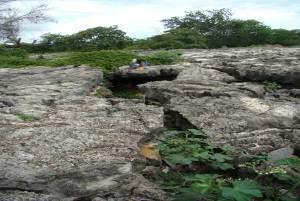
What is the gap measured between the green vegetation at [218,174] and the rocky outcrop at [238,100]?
1.48ft

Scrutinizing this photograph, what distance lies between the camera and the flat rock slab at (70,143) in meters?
4.51

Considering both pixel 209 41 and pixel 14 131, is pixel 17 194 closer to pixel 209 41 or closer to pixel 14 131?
pixel 14 131

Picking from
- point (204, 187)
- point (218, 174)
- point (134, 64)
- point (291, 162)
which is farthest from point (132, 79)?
point (204, 187)

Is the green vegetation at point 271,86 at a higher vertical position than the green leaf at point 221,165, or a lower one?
higher

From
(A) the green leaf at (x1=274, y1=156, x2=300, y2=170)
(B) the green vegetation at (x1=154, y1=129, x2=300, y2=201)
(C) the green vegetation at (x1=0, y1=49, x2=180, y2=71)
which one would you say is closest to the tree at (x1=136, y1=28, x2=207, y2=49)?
(C) the green vegetation at (x1=0, y1=49, x2=180, y2=71)

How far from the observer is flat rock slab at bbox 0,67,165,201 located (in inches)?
178

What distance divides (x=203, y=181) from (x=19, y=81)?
5.64 m

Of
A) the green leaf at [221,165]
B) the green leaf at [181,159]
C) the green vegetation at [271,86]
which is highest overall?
the green vegetation at [271,86]

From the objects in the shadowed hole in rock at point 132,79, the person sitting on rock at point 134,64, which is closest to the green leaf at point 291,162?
the shadowed hole in rock at point 132,79

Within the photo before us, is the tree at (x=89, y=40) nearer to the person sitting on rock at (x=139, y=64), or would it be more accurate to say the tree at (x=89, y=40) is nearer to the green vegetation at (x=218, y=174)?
the person sitting on rock at (x=139, y=64)

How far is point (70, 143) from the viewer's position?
17.6 ft

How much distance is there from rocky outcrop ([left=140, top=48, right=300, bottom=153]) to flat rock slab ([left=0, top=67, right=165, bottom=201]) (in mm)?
461

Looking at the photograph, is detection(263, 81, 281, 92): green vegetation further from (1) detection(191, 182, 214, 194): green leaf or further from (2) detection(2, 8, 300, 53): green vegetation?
(2) detection(2, 8, 300, 53): green vegetation

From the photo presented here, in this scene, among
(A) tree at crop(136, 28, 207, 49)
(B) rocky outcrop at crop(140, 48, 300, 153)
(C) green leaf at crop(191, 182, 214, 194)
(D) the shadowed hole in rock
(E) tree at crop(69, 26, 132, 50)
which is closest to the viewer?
(C) green leaf at crop(191, 182, 214, 194)
